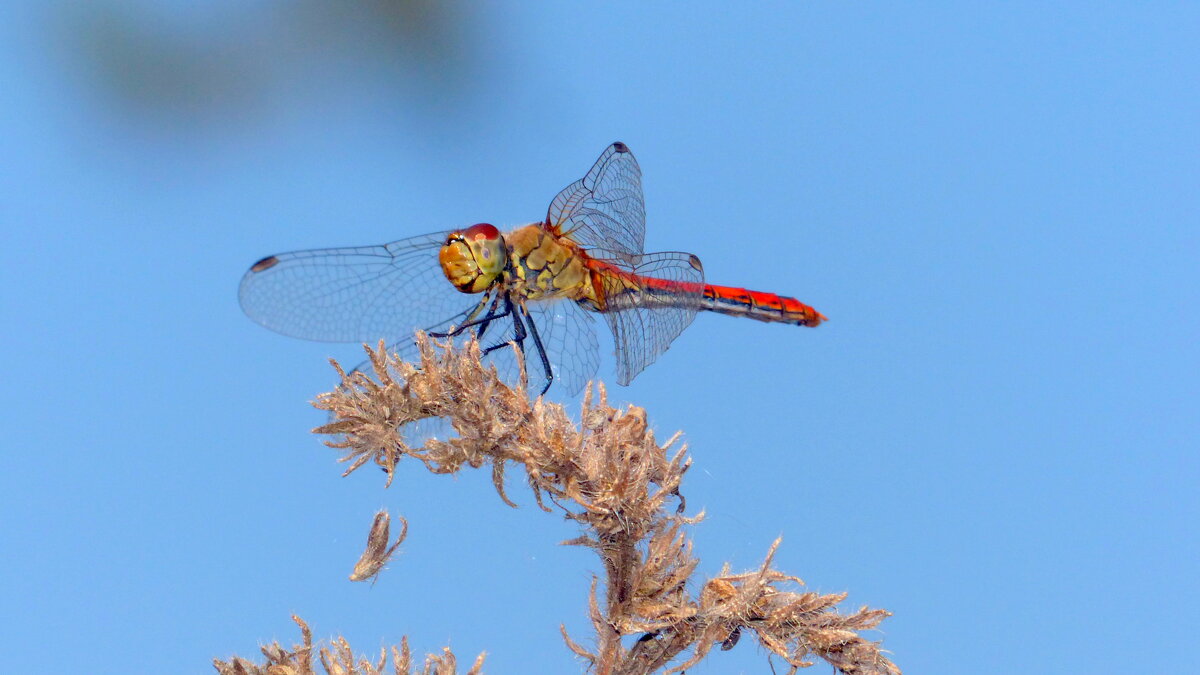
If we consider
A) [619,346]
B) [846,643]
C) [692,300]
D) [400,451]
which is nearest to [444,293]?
[619,346]

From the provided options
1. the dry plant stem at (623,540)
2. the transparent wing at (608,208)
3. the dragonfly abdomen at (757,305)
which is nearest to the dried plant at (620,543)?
the dry plant stem at (623,540)

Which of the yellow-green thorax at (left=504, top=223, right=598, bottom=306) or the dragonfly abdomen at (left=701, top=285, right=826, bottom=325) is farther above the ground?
the dragonfly abdomen at (left=701, top=285, right=826, bottom=325)

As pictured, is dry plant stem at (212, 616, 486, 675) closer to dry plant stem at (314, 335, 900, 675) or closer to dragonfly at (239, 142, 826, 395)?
dry plant stem at (314, 335, 900, 675)

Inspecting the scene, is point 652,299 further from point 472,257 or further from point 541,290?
point 472,257

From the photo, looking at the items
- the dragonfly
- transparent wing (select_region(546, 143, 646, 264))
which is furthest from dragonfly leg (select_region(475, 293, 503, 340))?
transparent wing (select_region(546, 143, 646, 264))

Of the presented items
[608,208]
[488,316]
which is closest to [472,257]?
[488,316]

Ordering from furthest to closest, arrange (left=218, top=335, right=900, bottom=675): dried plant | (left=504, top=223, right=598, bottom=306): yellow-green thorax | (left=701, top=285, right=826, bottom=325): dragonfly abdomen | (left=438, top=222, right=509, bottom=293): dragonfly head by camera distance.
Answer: (left=701, top=285, right=826, bottom=325): dragonfly abdomen
(left=504, top=223, right=598, bottom=306): yellow-green thorax
(left=438, top=222, right=509, bottom=293): dragonfly head
(left=218, top=335, right=900, bottom=675): dried plant

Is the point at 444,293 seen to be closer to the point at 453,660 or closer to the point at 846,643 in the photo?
the point at 453,660
